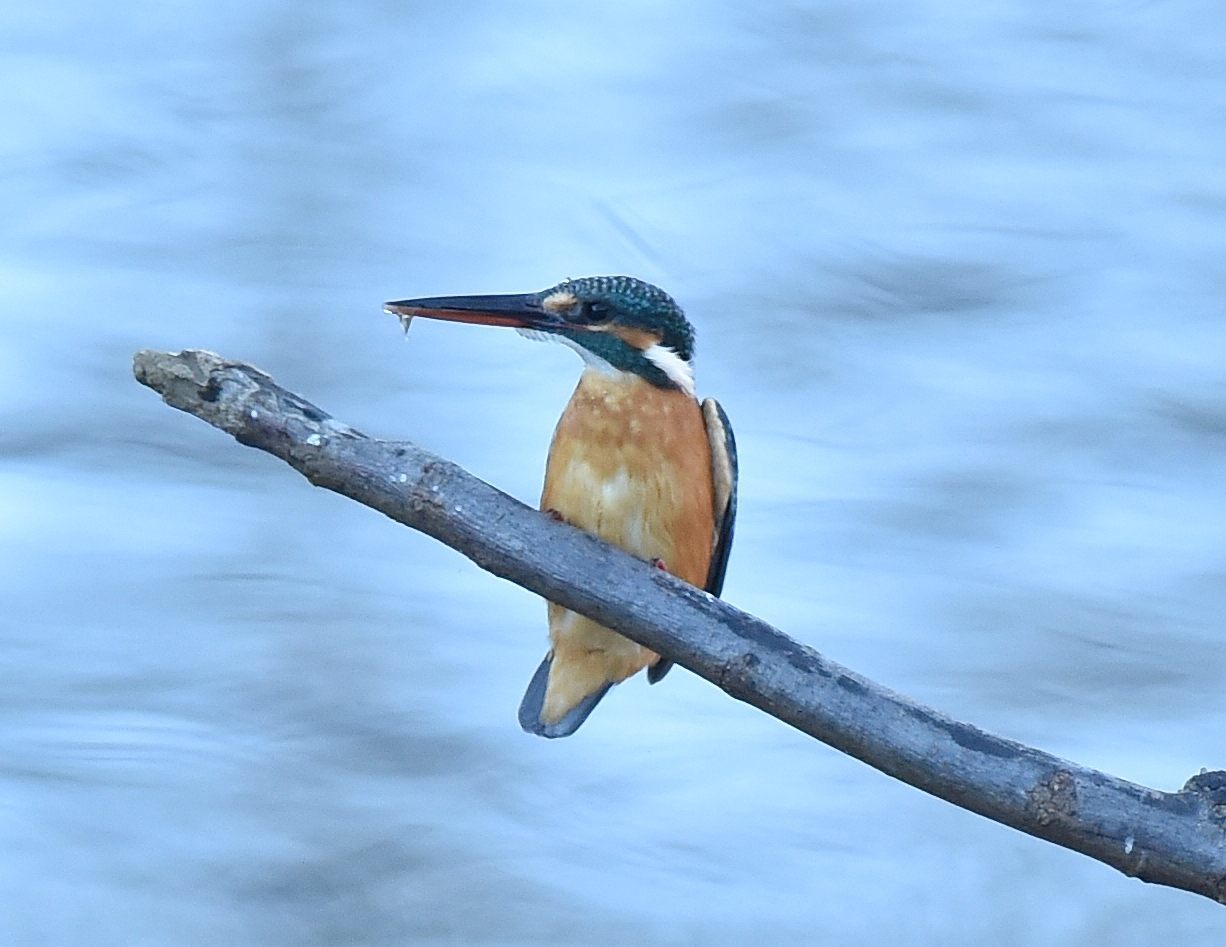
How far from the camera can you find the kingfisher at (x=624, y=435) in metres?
2.38

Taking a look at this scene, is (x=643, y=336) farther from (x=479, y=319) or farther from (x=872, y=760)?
(x=872, y=760)

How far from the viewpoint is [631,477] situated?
241cm

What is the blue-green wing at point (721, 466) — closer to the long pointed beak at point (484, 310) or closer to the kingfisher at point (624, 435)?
the kingfisher at point (624, 435)

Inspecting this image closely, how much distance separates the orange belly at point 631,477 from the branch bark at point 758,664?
41cm

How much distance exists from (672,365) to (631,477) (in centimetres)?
21

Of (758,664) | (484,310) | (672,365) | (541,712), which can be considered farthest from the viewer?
(541,712)

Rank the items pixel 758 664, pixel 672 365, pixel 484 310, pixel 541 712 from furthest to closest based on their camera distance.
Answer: pixel 541 712
pixel 672 365
pixel 484 310
pixel 758 664

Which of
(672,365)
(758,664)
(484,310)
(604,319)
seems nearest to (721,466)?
(672,365)

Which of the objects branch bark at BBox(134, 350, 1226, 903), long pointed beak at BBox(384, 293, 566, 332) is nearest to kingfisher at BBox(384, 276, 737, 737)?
long pointed beak at BBox(384, 293, 566, 332)

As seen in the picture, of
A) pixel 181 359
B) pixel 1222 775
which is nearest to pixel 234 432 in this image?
pixel 181 359

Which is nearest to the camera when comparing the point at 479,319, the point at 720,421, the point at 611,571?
the point at 611,571

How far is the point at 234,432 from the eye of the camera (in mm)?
1866

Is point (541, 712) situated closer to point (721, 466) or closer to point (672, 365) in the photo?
point (721, 466)

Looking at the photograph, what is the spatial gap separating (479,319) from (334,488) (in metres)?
0.53
